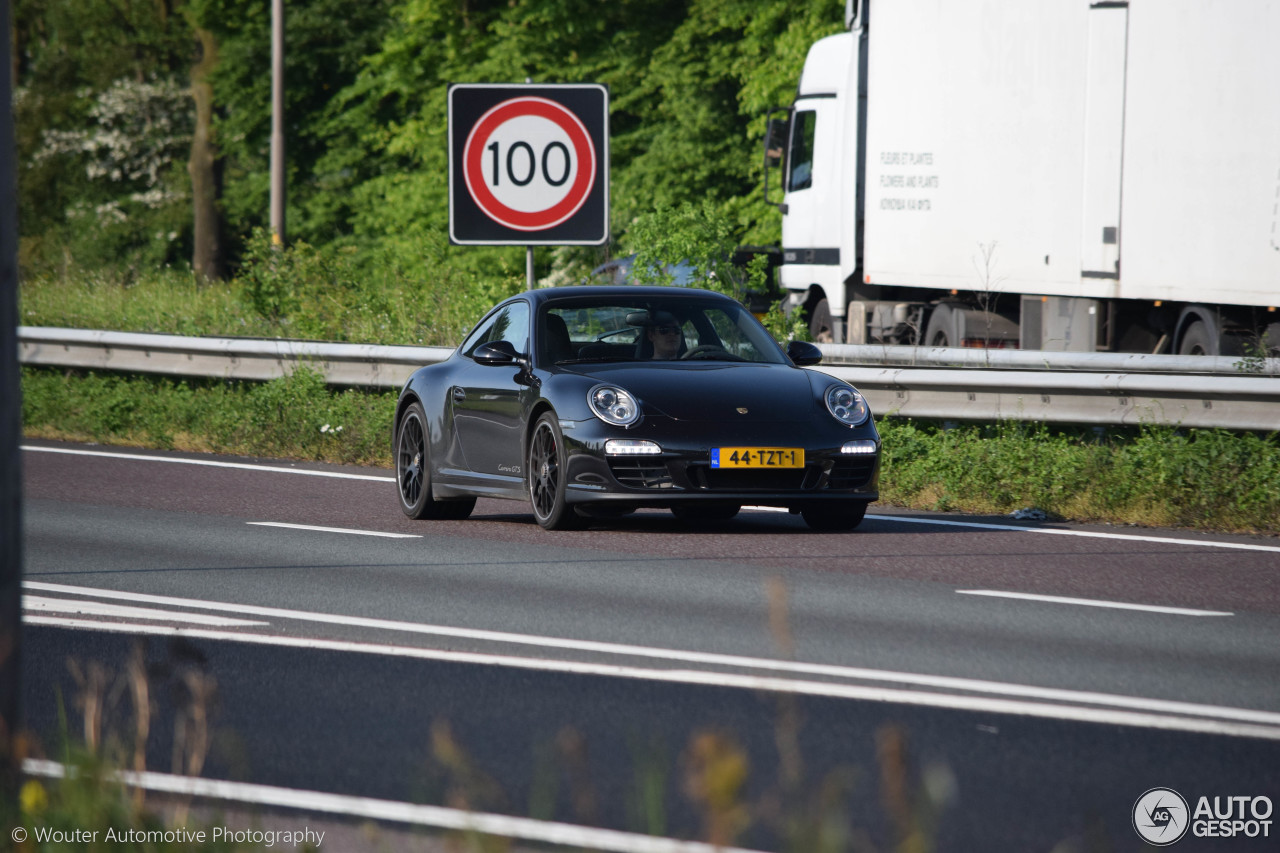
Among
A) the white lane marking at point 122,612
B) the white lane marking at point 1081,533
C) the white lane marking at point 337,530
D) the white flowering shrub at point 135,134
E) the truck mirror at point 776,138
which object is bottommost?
the white lane marking at point 337,530

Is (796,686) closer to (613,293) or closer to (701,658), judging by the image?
(701,658)

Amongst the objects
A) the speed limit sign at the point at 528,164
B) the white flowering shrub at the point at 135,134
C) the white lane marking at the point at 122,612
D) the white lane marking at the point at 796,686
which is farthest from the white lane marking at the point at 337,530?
the white flowering shrub at the point at 135,134

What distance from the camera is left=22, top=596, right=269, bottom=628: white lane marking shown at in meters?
7.46

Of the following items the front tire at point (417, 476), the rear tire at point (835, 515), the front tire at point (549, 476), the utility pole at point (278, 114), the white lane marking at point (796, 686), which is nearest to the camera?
the white lane marking at point (796, 686)

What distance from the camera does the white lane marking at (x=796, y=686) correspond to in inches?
217

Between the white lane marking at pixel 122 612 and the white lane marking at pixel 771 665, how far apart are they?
166 mm

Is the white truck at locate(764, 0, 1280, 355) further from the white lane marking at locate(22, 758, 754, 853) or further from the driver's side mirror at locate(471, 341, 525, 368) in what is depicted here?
the white lane marking at locate(22, 758, 754, 853)

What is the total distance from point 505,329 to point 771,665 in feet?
18.6

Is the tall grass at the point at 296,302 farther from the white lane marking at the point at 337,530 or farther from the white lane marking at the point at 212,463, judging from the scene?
the white lane marking at the point at 337,530

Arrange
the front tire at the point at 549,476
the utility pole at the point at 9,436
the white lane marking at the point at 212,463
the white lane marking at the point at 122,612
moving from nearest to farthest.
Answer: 1. the utility pole at the point at 9,436
2. the white lane marking at the point at 122,612
3. the front tire at the point at 549,476
4. the white lane marking at the point at 212,463

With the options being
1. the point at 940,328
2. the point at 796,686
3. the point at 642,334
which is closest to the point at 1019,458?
the point at 642,334

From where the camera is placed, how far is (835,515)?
10688 mm

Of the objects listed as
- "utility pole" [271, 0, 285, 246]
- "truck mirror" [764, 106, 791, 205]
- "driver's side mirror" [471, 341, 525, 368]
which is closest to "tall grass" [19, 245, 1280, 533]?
"utility pole" [271, 0, 285, 246]

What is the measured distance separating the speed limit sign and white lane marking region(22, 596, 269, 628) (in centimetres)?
666
